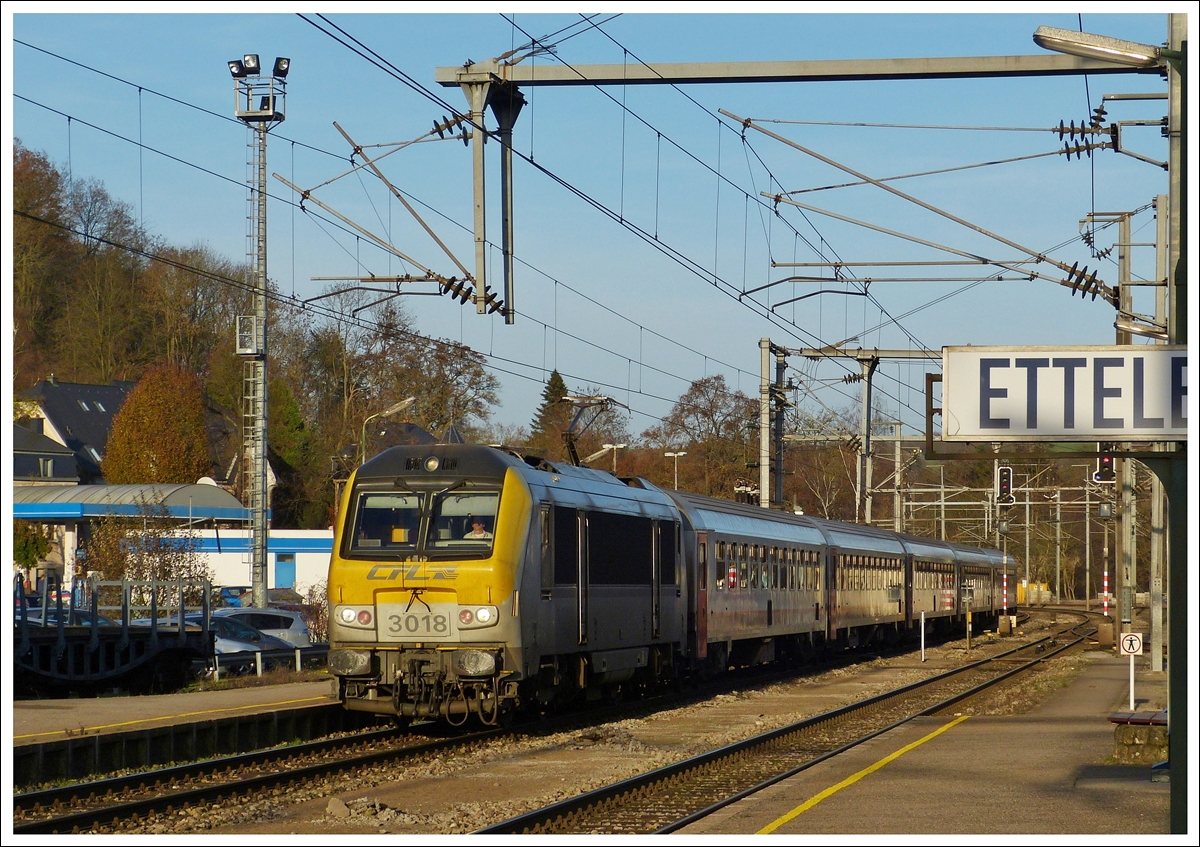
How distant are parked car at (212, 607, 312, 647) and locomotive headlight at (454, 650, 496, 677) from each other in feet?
51.7

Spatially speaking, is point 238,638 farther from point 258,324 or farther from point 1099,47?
point 1099,47

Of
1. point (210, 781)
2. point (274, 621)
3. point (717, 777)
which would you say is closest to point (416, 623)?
point (210, 781)

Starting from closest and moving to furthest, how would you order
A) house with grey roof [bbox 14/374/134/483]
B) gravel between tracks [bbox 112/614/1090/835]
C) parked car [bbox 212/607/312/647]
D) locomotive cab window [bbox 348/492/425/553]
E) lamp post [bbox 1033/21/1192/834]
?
lamp post [bbox 1033/21/1192/834]
gravel between tracks [bbox 112/614/1090/835]
locomotive cab window [bbox 348/492/425/553]
parked car [bbox 212/607/312/647]
house with grey roof [bbox 14/374/134/483]

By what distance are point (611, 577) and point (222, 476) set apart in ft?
235

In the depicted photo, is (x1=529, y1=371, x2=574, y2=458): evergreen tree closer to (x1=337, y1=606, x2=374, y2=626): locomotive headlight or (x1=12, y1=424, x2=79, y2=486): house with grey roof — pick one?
(x1=12, y1=424, x2=79, y2=486): house with grey roof

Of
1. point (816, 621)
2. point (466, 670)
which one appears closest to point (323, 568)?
point (816, 621)

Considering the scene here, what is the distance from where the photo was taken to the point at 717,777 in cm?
1427

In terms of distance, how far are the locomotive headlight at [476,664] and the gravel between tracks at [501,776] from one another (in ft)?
2.79

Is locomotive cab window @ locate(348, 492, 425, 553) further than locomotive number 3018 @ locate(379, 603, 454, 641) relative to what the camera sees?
Yes

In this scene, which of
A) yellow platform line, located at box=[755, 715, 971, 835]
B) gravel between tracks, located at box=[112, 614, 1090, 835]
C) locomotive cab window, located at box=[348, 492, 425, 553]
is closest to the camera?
yellow platform line, located at box=[755, 715, 971, 835]

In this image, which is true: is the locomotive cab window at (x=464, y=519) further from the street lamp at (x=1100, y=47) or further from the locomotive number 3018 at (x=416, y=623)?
the street lamp at (x=1100, y=47)

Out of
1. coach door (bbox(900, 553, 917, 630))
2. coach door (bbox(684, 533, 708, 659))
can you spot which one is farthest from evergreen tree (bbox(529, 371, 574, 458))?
coach door (bbox(684, 533, 708, 659))

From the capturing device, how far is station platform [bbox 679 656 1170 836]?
10812 mm

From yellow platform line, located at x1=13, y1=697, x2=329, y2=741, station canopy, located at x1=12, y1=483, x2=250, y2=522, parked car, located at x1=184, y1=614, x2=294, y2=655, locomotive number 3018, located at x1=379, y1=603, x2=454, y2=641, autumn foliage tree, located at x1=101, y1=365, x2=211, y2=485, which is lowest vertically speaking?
parked car, located at x1=184, y1=614, x2=294, y2=655
